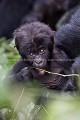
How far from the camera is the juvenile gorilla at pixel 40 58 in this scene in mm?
2609

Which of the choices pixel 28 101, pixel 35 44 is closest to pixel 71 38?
pixel 35 44

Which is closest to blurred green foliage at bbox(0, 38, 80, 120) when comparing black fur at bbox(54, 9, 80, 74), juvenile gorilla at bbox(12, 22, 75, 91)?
juvenile gorilla at bbox(12, 22, 75, 91)

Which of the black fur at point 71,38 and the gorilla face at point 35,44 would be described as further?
the black fur at point 71,38

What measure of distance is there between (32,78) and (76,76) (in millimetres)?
415

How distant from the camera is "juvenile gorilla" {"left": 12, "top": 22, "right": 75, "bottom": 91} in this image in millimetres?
2609

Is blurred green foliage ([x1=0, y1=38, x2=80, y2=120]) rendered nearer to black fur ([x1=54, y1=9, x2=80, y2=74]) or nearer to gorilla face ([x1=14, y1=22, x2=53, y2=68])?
gorilla face ([x1=14, y1=22, x2=53, y2=68])

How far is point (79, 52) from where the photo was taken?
2736mm

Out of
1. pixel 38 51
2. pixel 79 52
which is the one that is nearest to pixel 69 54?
pixel 79 52

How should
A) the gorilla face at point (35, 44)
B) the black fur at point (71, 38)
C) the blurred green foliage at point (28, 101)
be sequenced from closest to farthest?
the blurred green foliage at point (28, 101)
the gorilla face at point (35, 44)
the black fur at point (71, 38)

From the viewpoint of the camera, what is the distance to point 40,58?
2.58m

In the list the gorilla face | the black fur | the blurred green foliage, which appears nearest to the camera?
the blurred green foliage

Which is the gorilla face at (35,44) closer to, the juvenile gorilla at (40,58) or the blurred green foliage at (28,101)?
the juvenile gorilla at (40,58)

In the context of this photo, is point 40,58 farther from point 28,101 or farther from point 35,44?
point 28,101

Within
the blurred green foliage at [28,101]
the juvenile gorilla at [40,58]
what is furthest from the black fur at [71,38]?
the blurred green foliage at [28,101]
